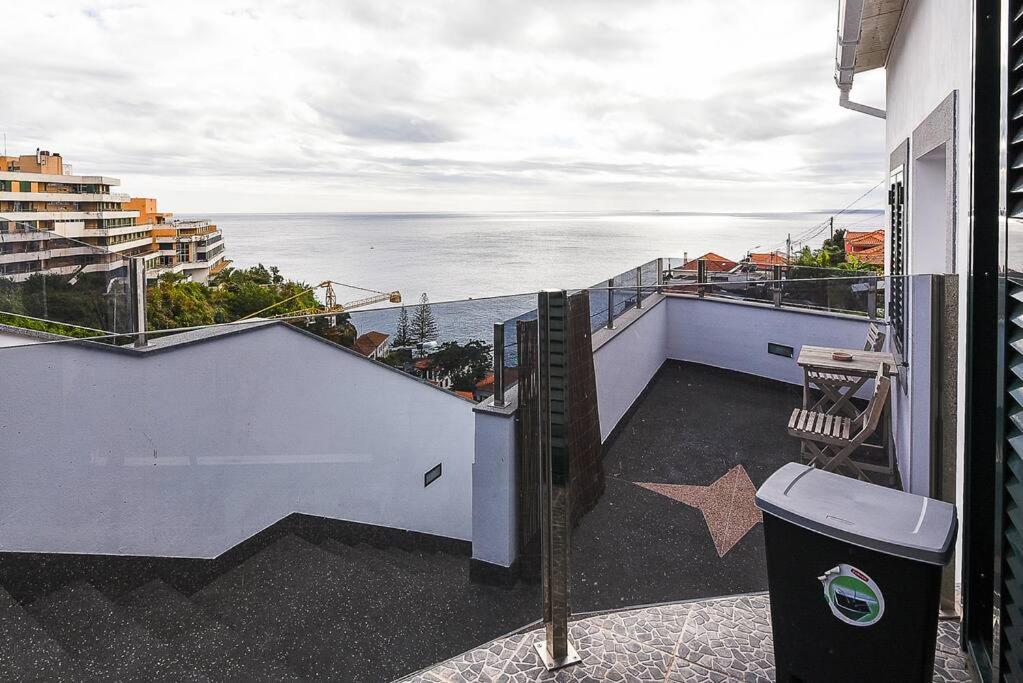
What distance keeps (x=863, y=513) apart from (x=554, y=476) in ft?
2.80

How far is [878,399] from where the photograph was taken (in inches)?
87.6

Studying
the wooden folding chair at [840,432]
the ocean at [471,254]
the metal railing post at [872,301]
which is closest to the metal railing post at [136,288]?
the wooden folding chair at [840,432]

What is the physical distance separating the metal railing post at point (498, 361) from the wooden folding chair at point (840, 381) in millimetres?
991

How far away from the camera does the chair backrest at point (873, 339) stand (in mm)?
2221

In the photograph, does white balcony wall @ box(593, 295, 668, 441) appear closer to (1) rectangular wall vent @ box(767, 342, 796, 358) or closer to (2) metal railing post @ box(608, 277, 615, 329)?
(2) metal railing post @ box(608, 277, 615, 329)

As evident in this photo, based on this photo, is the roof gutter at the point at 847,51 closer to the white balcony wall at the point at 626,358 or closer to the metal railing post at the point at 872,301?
the metal railing post at the point at 872,301

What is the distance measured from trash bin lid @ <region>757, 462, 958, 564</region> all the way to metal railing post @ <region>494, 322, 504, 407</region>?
2.51 feet

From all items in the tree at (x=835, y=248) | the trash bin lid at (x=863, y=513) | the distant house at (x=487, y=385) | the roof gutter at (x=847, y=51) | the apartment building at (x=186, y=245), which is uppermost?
the apartment building at (x=186, y=245)

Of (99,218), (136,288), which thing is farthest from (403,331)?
(99,218)

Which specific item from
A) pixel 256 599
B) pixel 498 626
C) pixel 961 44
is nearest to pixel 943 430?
pixel 961 44

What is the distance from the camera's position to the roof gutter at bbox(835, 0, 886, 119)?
433cm

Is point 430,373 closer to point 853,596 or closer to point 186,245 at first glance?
point 853,596

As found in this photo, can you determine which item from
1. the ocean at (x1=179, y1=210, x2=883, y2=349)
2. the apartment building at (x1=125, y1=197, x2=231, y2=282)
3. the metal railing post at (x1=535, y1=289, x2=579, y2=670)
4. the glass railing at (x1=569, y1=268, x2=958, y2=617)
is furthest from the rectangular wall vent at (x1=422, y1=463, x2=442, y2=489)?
the apartment building at (x1=125, y1=197, x2=231, y2=282)

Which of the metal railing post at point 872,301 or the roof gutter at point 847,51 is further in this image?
the roof gutter at point 847,51
